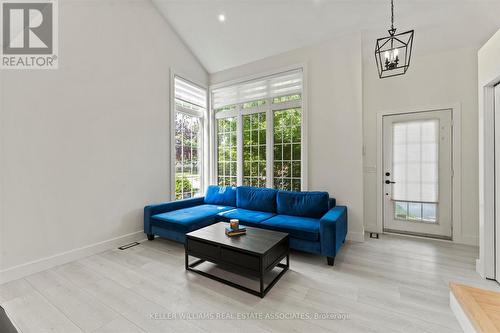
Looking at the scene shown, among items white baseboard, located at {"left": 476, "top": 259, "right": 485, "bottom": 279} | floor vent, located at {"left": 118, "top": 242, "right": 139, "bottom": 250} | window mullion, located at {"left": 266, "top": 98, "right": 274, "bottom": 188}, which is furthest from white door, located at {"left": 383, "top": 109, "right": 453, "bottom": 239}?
floor vent, located at {"left": 118, "top": 242, "right": 139, "bottom": 250}

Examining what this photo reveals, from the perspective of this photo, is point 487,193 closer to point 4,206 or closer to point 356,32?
point 356,32

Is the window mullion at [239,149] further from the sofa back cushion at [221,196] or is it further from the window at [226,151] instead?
the sofa back cushion at [221,196]

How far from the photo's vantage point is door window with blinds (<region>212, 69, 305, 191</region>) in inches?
160

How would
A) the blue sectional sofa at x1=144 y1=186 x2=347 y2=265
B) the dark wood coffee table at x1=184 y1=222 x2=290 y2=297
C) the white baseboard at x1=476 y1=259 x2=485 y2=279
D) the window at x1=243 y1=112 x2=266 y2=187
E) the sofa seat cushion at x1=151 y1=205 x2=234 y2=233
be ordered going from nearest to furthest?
the dark wood coffee table at x1=184 y1=222 x2=290 y2=297 → the white baseboard at x1=476 y1=259 x2=485 y2=279 → the blue sectional sofa at x1=144 y1=186 x2=347 y2=265 → the sofa seat cushion at x1=151 y1=205 x2=234 y2=233 → the window at x1=243 y1=112 x2=266 y2=187

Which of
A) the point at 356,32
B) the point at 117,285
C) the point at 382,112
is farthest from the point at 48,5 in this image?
the point at 382,112

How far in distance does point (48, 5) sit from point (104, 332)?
3.59 m

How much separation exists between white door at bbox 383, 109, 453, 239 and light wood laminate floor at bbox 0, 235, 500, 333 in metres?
0.73

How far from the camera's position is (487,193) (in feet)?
7.70

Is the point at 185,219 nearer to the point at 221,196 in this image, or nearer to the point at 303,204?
the point at 221,196

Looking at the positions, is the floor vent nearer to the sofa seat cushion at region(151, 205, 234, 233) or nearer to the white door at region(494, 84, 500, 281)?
the sofa seat cushion at region(151, 205, 234, 233)

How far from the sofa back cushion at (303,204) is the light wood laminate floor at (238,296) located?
64 centimetres

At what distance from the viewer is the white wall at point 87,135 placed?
241 centimetres

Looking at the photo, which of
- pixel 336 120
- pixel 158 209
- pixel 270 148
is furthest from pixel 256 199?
pixel 336 120

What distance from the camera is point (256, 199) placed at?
12.5ft
